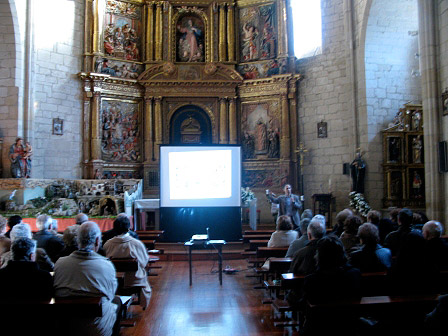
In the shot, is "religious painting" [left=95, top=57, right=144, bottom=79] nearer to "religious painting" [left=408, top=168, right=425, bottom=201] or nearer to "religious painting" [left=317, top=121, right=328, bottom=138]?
"religious painting" [left=317, top=121, right=328, bottom=138]

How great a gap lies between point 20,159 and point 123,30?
21.3 feet

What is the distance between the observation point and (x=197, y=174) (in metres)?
10.4

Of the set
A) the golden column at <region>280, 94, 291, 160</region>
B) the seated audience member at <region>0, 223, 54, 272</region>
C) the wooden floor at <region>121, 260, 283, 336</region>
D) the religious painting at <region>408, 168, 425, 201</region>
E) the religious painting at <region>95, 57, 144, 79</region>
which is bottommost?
the wooden floor at <region>121, 260, 283, 336</region>

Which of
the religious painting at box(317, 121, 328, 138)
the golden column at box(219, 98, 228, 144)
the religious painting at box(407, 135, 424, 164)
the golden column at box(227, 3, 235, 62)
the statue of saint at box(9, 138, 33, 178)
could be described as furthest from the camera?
the golden column at box(227, 3, 235, 62)

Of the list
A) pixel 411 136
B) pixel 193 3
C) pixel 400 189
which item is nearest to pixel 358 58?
pixel 411 136

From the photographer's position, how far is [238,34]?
1641 cm

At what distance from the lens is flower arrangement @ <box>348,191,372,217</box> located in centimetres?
1224

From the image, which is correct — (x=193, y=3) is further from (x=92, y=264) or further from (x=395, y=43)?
(x=92, y=264)

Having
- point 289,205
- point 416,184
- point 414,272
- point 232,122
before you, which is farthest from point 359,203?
point 414,272

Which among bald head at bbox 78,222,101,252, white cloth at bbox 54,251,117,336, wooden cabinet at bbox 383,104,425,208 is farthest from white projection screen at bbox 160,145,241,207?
white cloth at bbox 54,251,117,336

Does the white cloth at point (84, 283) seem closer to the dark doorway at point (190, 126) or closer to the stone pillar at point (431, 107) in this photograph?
the stone pillar at point (431, 107)

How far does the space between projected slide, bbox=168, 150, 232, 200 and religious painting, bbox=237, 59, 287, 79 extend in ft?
20.8

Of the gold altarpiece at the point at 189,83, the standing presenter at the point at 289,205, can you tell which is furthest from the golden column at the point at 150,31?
the standing presenter at the point at 289,205

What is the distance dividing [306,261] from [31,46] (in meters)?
12.7
